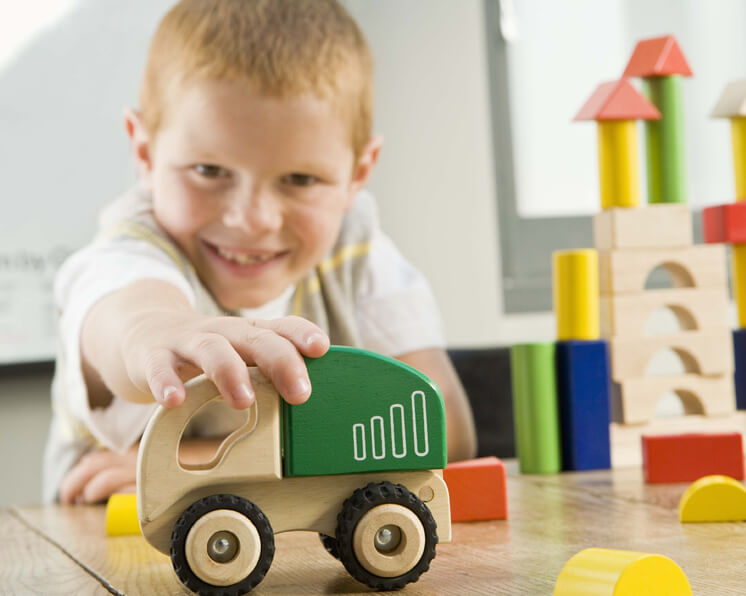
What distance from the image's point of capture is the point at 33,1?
5.60 feet

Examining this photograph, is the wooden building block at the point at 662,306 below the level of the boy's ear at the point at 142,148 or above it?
below

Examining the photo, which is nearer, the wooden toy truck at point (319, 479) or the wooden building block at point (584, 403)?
the wooden toy truck at point (319, 479)

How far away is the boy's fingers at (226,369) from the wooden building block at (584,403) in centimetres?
52

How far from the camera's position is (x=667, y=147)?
3.26 ft

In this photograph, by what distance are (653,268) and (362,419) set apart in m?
0.61

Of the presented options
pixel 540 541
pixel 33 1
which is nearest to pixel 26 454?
pixel 33 1

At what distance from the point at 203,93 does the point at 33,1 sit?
38.2 inches

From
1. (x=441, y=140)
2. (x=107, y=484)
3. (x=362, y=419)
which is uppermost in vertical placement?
(x=441, y=140)

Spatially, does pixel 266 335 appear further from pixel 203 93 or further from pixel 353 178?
pixel 353 178

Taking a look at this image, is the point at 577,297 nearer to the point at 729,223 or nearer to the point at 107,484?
the point at 729,223

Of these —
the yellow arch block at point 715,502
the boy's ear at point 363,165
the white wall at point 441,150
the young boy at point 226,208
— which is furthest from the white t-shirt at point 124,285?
the white wall at point 441,150

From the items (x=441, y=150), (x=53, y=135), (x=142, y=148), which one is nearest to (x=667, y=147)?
(x=142, y=148)

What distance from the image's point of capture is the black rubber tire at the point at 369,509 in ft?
1.39

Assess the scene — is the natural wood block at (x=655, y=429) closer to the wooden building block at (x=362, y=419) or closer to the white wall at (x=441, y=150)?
the wooden building block at (x=362, y=419)
